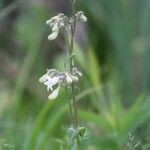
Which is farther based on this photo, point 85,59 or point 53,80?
point 85,59

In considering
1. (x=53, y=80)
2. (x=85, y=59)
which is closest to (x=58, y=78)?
(x=53, y=80)

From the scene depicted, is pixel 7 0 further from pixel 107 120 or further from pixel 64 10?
pixel 107 120

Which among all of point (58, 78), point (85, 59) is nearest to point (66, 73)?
point (58, 78)

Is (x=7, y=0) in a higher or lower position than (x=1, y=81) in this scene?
higher

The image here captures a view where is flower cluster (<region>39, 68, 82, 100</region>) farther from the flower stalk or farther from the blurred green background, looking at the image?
the blurred green background

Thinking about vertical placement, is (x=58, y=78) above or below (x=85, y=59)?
below

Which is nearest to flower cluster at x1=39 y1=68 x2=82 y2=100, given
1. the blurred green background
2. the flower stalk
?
the flower stalk

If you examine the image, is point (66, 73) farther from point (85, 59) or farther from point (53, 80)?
point (85, 59)

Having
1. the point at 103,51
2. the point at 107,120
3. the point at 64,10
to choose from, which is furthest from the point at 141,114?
the point at 64,10
